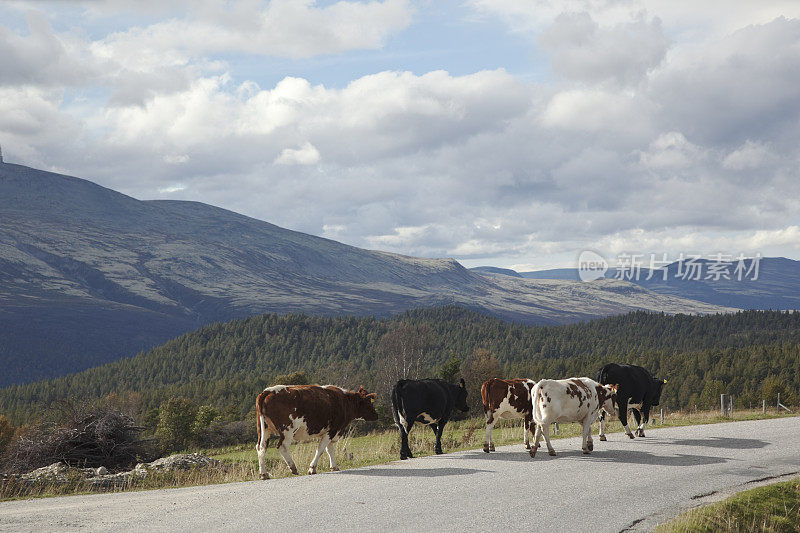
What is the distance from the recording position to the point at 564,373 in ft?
564

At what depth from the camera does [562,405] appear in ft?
70.9

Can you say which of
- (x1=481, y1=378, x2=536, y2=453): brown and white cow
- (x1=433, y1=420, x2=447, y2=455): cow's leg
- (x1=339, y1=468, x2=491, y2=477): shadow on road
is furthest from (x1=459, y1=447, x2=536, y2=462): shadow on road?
(x1=339, y1=468, x2=491, y2=477): shadow on road

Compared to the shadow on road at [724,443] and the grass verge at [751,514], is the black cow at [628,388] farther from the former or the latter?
the grass verge at [751,514]

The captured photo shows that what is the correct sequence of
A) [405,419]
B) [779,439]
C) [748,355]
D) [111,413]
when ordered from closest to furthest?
[405,419]
[779,439]
[111,413]
[748,355]

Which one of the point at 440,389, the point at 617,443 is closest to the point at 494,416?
the point at 440,389

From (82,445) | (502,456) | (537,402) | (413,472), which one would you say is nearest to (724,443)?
(537,402)

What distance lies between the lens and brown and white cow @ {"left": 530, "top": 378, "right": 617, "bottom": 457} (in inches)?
846

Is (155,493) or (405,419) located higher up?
(405,419)

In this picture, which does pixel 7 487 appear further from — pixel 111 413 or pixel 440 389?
pixel 440 389

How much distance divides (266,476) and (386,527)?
723 centimetres

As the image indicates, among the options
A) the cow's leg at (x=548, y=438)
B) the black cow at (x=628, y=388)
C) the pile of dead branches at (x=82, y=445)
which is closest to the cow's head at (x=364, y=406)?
the cow's leg at (x=548, y=438)

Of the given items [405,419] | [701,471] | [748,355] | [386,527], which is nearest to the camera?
[386,527]

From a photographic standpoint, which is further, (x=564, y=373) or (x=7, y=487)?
(x=564, y=373)

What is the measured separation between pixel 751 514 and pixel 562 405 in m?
6.60
